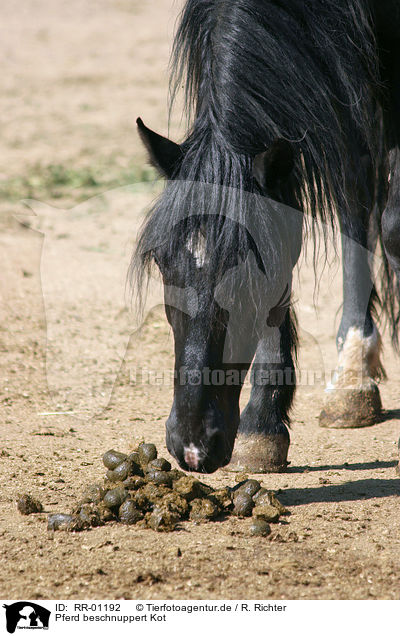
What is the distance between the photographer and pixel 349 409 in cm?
407

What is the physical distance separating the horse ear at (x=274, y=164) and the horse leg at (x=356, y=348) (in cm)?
149

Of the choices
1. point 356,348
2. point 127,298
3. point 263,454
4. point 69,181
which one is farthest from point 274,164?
point 69,181

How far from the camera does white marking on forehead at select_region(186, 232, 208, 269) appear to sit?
2.53 m

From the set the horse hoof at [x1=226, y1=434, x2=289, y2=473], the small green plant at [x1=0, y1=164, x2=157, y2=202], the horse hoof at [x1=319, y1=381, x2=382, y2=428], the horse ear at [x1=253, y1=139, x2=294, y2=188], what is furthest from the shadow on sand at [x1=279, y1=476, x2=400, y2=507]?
the small green plant at [x1=0, y1=164, x2=157, y2=202]

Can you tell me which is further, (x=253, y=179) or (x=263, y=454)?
(x=263, y=454)

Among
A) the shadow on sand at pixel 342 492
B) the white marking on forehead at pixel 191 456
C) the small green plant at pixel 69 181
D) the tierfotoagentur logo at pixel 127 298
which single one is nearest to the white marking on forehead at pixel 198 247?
the tierfotoagentur logo at pixel 127 298

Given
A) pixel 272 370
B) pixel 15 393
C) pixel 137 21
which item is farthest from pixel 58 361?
pixel 137 21

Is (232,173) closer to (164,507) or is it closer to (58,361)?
(164,507)

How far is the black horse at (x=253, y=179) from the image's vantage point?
8.33 ft

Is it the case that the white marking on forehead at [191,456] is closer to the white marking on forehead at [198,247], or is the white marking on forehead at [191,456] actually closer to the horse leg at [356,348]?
the white marking on forehead at [198,247]
